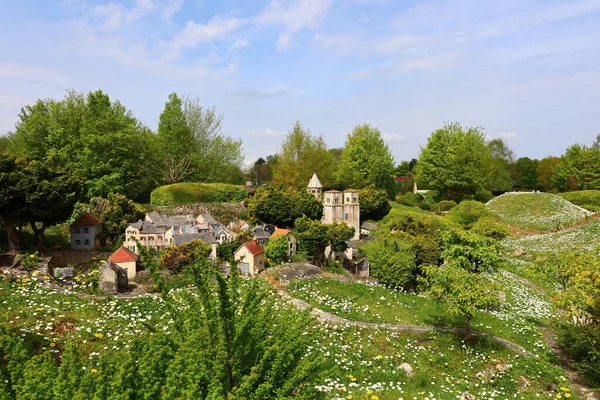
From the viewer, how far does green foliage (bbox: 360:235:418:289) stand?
2386 centimetres

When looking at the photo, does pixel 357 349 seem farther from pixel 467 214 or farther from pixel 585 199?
pixel 585 199

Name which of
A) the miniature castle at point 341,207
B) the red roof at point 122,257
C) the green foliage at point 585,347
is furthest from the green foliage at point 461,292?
the miniature castle at point 341,207

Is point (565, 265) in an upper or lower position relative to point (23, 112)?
lower

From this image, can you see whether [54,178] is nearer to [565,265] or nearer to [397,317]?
[397,317]

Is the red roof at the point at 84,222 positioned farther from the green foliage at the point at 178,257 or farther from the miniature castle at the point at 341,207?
the miniature castle at the point at 341,207

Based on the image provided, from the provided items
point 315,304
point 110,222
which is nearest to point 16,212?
point 110,222

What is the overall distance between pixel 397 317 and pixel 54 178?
21.3 m

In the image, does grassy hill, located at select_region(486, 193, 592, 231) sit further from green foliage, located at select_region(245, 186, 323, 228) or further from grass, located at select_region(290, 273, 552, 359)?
green foliage, located at select_region(245, 186, 323, 228)

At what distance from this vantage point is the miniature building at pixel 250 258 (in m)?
23.2

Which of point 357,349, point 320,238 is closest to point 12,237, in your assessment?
point 320,238

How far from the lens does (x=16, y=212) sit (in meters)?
20.6

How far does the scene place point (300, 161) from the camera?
180 ft

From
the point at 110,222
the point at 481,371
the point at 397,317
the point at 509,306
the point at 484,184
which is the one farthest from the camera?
the point at 484,184

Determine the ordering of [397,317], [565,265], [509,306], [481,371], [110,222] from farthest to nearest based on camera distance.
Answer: [110,222], [509,306], [565,265], [397,317], [481,371]
